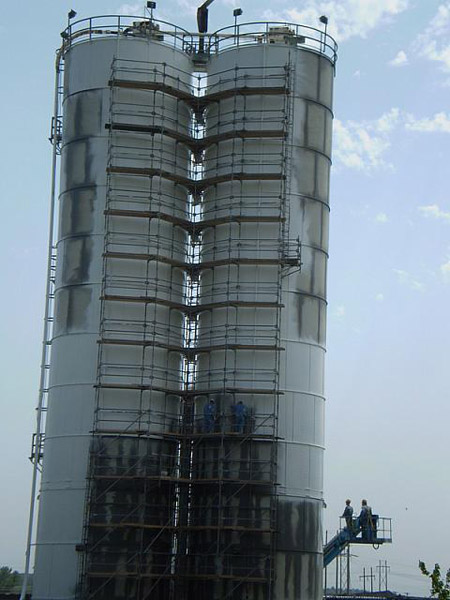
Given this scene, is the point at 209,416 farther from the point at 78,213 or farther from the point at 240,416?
the point at 78,213

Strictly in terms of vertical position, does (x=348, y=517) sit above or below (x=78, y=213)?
below

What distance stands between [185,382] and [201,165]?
10.4m

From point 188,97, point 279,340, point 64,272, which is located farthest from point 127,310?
point 188,97

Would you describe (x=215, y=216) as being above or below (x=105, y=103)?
below

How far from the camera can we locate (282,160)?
161 feet

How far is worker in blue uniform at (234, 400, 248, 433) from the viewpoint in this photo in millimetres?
46406

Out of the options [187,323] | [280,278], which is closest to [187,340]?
[187,323]

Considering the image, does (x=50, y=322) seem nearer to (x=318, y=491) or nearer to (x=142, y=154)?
(x=142, y=154)

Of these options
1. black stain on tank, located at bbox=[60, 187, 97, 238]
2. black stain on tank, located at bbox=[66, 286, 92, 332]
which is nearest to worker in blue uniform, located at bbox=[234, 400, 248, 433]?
black stain on tank, located at bbox=[66, 286, 92, 332]

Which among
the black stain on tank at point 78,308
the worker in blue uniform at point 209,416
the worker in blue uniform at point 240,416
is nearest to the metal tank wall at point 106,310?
the black stain on tank at point 78,308

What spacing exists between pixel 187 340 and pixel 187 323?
0.89 m

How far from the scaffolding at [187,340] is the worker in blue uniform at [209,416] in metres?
0.06

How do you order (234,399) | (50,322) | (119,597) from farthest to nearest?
1. (50,322)
2. (234,399)
3. (119,597)

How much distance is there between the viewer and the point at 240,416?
46500 mm
